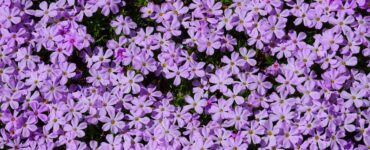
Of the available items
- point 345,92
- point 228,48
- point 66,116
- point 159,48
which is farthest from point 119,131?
point 345,92

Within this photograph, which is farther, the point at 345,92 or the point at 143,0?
the point at 143,0

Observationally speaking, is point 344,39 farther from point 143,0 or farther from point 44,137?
point 44,137

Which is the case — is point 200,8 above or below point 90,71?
above

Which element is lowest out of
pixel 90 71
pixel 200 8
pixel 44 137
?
pixel 44 137

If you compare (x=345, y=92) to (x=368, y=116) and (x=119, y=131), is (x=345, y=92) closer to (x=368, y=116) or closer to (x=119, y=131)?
(x=368, y=116)

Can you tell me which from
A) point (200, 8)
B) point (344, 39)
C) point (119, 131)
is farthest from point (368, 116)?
point (119, 131)

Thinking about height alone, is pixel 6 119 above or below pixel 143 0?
below
